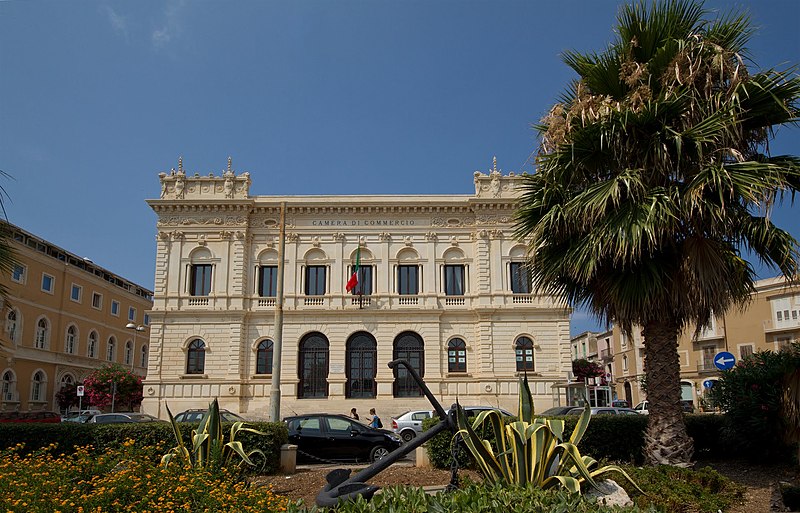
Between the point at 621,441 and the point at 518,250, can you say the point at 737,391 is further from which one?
the point at 518,250

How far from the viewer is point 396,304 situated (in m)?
35.7

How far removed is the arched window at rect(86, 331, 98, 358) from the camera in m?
47.7

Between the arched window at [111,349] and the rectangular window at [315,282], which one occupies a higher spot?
the rectangular window at [315,282]

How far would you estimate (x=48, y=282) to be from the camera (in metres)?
43.1

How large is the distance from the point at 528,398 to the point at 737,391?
7879 millimetres

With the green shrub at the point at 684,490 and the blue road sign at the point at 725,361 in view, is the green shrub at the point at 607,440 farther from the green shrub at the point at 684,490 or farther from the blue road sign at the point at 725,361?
the blue road sign at the point at 725,361

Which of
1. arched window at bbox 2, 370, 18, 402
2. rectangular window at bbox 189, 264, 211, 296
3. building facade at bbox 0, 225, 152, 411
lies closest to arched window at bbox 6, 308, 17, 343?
building facade at bbox 0, 225, 152, 411

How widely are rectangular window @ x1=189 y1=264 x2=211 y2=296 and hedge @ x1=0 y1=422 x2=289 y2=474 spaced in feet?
71.0

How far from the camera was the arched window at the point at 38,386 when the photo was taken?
41281 mm

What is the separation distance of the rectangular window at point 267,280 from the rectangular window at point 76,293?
19.1 metres

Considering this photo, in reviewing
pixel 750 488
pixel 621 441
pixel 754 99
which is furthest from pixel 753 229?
pixel 621 441

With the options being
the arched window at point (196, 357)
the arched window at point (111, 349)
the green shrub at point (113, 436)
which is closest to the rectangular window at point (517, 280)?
the arched window at point (196, 357)

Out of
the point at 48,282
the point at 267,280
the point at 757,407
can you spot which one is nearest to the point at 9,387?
the point at 48,282

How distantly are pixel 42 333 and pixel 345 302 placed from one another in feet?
75.1
